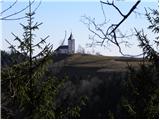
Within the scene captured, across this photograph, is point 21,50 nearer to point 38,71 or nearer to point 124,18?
point 38,71

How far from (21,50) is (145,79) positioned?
2690 millimetres

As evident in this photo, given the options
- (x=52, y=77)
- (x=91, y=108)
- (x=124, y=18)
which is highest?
(x=124, y=18)

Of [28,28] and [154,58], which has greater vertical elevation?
[28,28]

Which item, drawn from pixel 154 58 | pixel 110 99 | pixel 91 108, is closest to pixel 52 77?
pixel 154 58

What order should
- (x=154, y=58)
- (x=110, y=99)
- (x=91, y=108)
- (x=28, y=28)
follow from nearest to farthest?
(x=154, y=58), (x=28, y=28), (x=91, y=108), (x=110, y=99)

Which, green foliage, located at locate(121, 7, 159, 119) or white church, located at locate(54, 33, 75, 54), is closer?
white church, located at locate(54, 33, 75, 54)

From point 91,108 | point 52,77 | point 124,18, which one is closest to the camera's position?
point 124,18

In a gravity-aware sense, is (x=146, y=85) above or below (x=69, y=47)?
below

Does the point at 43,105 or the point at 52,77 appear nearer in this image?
the point at 43,105


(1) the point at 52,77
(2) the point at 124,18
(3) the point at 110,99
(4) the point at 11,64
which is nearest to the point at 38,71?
(4) the point at 11,64

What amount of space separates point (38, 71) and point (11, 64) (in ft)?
1.92

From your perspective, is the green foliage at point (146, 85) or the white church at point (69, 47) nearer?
the white church at point (69, 47)

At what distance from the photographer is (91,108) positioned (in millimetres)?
28484

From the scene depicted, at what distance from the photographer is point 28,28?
892 cm
